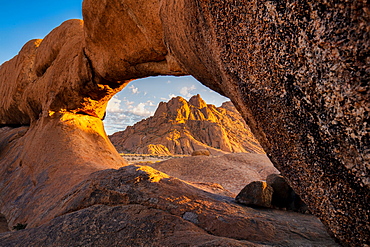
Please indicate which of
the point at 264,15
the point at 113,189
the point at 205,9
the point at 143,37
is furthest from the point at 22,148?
the point at 264,15

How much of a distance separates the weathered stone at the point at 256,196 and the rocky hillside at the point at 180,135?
2677cm

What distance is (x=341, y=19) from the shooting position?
99cm

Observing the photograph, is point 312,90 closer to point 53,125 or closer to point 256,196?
point 256,196

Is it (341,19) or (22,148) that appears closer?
(341,19)

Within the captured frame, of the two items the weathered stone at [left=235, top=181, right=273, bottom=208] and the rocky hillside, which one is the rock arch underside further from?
the rocky hillside

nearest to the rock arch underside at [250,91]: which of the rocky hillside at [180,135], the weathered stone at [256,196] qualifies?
the weathered stone at [256,196]

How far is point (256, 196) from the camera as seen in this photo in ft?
11.5

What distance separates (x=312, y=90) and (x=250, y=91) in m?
0.54

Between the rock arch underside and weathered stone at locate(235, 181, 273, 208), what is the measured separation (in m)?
0.60

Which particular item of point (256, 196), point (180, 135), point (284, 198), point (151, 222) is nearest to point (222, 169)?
point (284, 198)

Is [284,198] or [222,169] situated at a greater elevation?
[284,198]

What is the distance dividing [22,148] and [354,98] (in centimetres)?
900

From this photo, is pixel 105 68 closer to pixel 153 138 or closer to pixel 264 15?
pixel 264 15

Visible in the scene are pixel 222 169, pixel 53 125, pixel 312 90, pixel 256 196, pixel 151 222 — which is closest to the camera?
pixel 312 90
